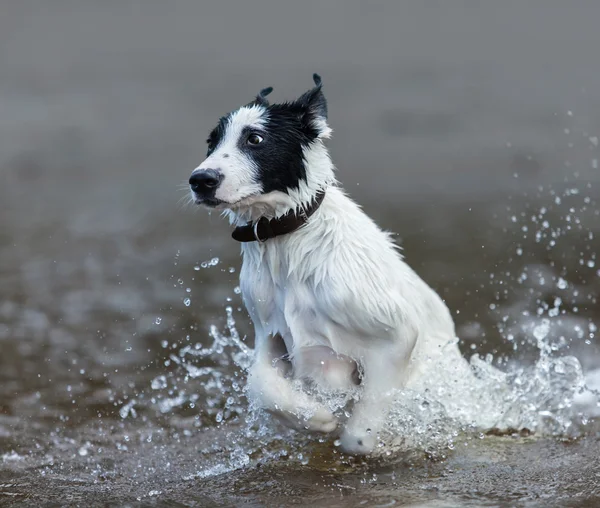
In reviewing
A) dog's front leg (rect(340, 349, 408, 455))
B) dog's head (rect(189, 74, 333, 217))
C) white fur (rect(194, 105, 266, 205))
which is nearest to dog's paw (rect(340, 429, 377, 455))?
dog's front leg (rect(340, 349, 408, 455))

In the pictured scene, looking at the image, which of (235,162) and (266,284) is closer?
(235,162)

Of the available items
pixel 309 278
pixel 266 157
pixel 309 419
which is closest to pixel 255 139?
pixel 266 157

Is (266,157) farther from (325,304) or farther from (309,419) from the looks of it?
(309,419)

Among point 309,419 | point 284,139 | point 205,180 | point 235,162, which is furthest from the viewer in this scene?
point 309,419

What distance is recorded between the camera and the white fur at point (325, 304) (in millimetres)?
4027

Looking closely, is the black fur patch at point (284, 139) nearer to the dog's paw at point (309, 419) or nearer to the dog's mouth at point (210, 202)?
the dog's mouth at point (210, 202)

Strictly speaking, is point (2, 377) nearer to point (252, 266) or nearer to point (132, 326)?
point (132, 326)

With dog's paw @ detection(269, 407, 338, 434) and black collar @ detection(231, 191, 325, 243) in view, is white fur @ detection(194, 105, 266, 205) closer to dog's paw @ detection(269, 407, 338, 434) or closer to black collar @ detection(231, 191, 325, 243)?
black collar @ detection(231, 191, 325, 243)

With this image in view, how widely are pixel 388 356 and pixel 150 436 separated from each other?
1.90m

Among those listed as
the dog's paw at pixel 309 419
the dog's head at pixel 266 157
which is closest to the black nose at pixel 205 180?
the dog's head at pixel 266 157

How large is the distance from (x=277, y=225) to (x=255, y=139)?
0.41m

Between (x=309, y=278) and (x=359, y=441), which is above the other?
(x=309, y=278)

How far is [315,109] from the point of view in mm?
4047

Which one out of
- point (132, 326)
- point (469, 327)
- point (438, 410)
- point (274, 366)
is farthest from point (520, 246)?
point (274, 366)
